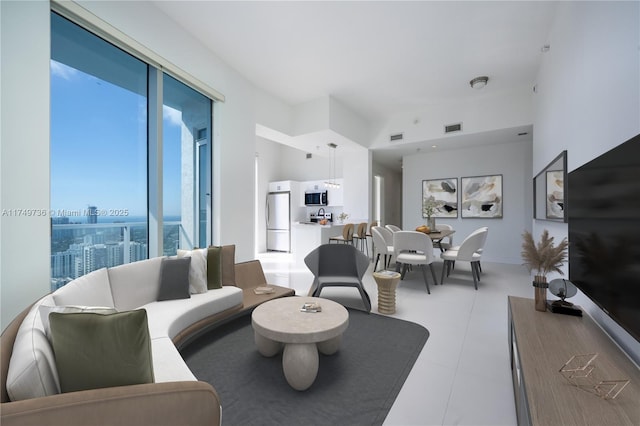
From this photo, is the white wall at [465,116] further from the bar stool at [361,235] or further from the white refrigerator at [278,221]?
the white refrigerator at [278,221]

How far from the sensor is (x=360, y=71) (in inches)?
179

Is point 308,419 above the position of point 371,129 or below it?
below

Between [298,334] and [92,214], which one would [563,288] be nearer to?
[298,334]

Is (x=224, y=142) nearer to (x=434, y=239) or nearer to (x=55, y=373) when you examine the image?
(x=55, y=373)

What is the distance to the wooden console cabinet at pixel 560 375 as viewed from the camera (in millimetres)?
934

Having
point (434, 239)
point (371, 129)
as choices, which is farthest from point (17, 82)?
point (371, 129)

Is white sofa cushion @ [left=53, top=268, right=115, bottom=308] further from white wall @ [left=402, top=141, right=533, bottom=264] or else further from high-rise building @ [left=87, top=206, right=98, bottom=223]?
white wall @ [left=402, top=141, right=533, bottom=264]

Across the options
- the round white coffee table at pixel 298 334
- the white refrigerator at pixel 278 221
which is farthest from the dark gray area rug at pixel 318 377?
the white refrigerator at pixel 278 221

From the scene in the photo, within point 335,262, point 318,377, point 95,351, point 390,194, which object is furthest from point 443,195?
point 95,351

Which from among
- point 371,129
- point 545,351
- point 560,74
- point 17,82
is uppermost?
point 371,129

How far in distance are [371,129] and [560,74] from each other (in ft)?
14.0

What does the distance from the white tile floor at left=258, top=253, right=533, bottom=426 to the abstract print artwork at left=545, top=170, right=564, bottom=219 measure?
1.28 metres

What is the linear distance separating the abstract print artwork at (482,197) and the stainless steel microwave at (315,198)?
3.94 metres

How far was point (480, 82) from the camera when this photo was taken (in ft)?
15.6
